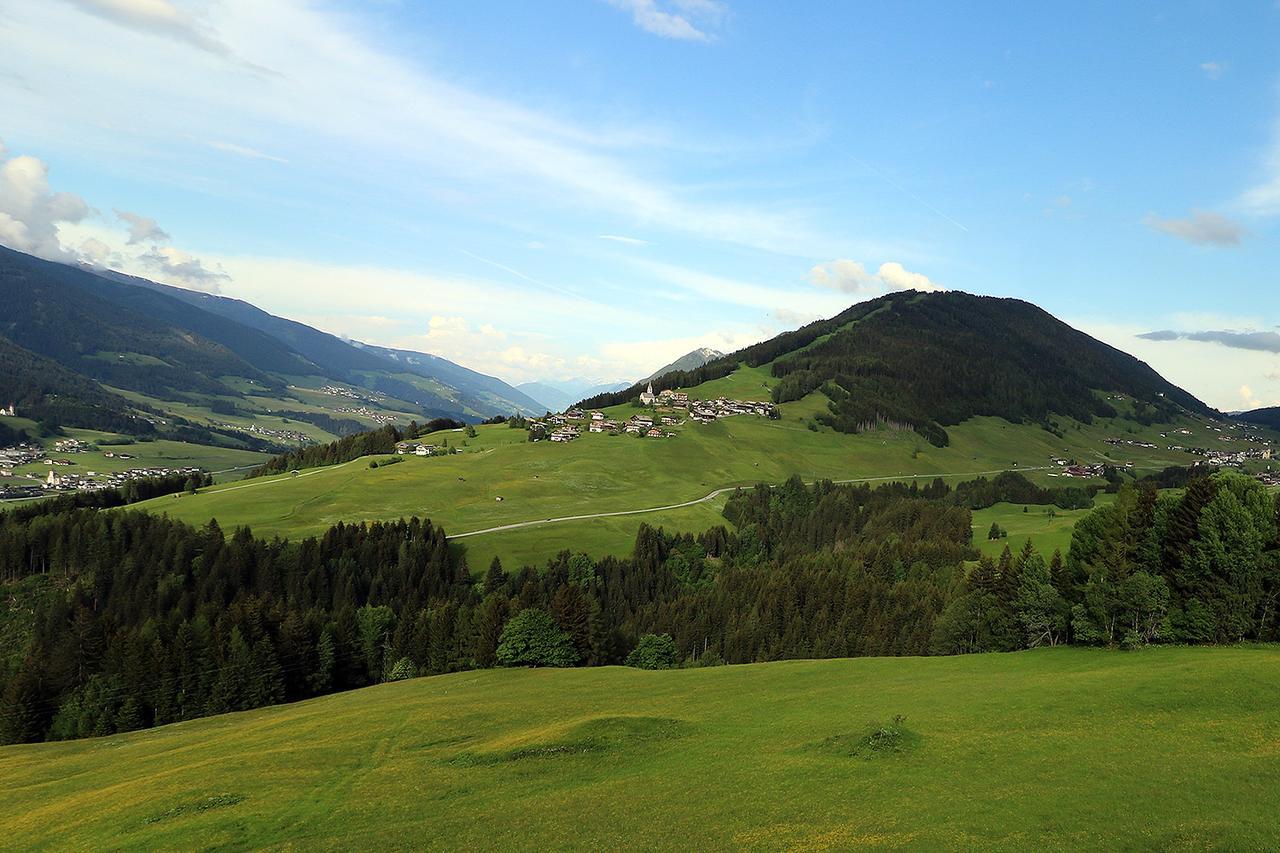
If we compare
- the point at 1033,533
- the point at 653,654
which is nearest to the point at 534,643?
the point at 653,654

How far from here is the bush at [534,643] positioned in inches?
3322

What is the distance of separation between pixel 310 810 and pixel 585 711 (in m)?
22.1

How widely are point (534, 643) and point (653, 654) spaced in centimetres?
1683

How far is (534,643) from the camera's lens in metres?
84.9

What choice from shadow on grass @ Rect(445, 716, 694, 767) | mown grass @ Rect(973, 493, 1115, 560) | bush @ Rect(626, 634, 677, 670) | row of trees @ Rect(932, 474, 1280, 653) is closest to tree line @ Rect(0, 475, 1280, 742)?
row of trees @ Rect(932, 474, 1280, 653)

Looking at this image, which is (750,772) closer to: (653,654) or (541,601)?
(653,654)

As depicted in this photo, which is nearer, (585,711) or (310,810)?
(310,810)

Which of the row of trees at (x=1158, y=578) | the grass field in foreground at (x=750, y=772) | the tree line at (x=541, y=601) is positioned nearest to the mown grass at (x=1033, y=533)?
the tree line at (x=541, y=601)

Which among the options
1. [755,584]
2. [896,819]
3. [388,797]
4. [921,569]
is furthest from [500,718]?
[921,569]

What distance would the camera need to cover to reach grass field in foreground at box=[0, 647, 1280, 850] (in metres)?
27.1

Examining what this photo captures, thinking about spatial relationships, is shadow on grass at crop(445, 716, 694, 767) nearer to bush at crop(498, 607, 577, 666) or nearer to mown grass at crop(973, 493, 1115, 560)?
bush at crop(498, 607, 577, 666)

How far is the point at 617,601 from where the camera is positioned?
141375 millimetres

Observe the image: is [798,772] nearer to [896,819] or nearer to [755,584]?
[896,819]

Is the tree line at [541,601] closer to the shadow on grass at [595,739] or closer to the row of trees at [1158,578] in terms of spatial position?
the row of trees at [1158,578]
